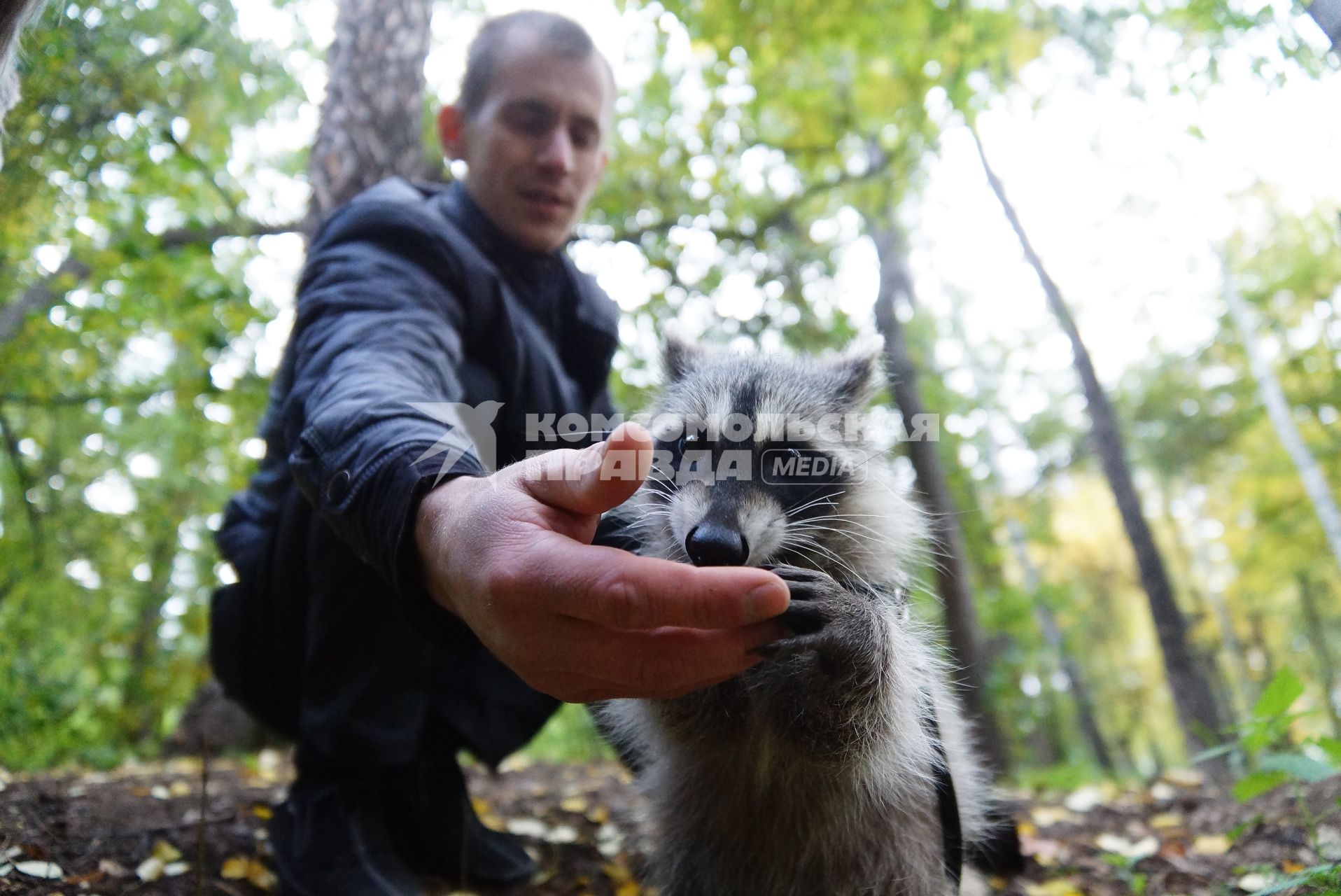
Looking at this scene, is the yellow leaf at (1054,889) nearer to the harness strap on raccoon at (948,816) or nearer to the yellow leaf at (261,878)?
the harness strap on raccoon at (948,816)

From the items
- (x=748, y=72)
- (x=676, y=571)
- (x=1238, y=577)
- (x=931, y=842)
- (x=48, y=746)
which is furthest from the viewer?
(x=1238, y=577)

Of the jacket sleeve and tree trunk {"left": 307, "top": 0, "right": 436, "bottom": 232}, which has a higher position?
tree trunk {"left": 307, "top": 0, "right": 436, "bottom": 232}

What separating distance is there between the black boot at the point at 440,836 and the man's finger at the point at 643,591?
2.13m

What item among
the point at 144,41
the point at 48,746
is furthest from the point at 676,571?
the point at 48,746

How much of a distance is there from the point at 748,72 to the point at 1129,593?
994 inches

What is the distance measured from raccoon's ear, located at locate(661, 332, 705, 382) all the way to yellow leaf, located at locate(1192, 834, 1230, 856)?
311 cm

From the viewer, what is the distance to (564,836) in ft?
12.2

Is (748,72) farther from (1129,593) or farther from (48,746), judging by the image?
(1129,593)

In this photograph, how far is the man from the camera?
1465 millimetres

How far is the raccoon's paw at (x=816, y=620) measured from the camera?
79.7 inches

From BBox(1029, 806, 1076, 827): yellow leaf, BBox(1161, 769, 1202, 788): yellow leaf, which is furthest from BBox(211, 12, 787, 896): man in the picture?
BBox(1161, 769, 1202, 788): yellow leaf

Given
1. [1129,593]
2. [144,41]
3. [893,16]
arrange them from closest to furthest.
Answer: [144,41], [893,16], [1129,593]

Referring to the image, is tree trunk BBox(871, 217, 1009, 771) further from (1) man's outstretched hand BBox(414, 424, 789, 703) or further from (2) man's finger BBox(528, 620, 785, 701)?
(1) man's outstretched hand BBox(414, 424, 789, 703)

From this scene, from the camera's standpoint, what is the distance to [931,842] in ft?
8.82
